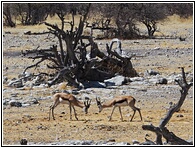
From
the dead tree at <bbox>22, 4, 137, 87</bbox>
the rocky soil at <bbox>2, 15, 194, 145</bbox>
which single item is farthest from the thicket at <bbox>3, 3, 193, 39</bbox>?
the dead tree at <bbox>22, 4, 137, 87</bbox>

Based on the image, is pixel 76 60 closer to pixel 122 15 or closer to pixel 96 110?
pixel 96 110

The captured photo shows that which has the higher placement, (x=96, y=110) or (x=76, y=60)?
(x=76, y=60)

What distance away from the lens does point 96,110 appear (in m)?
12.4

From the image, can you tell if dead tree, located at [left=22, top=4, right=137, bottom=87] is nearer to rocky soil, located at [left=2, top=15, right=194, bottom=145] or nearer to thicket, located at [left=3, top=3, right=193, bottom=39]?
rocky soil, located at [left=2, top=15, right=194, bottom=145]

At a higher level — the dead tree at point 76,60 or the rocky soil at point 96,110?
the dead tree at point 76,60

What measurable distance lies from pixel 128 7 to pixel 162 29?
5917 mm

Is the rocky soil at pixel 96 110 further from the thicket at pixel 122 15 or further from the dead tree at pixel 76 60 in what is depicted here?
the thicket at pixel 122 15

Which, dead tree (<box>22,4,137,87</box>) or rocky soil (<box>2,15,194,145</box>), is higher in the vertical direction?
dead tree (<box>22,4,137,87</box>)

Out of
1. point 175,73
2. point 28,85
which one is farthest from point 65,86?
point 175,73

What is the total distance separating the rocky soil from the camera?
9547 millimetres

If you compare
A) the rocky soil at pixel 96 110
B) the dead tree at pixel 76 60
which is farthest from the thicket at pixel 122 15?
the dead tree at pixel 76 60

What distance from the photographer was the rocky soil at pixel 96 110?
9547 millimetres

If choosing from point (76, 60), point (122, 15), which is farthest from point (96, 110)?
point (122, 15)

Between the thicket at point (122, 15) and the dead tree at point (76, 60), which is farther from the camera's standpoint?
the thicket at point (122, 15)
